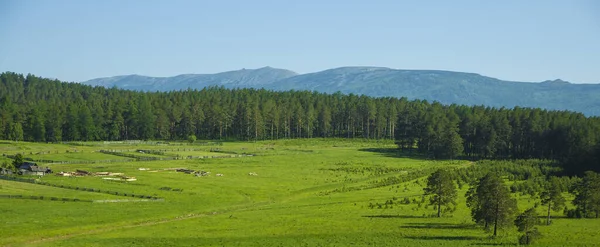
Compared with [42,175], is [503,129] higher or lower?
higher

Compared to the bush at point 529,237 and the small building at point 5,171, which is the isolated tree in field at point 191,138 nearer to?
the small building at point 5,171

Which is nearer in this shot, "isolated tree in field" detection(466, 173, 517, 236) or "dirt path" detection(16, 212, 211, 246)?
"dirt path" detection(16, 212, 211, 246)

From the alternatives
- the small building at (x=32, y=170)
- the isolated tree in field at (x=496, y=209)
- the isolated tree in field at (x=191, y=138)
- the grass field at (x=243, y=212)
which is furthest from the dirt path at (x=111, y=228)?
the isolated tree in field at (x=191, y=138)

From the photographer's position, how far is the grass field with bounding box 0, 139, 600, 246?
51906 millimetres

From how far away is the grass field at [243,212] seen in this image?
51.9 metres

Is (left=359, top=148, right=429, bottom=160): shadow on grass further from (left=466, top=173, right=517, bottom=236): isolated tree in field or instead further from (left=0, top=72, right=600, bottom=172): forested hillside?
(left=466, top=173, right=517, bottom=236): isolated tree in field

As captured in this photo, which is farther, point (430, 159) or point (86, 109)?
point (86, 109)

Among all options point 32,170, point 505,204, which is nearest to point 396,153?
point 32,170

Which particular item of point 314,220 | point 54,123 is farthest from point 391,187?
point 54,123

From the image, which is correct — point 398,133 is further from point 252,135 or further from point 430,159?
point 252,135

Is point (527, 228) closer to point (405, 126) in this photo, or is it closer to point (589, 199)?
point (589, 199)

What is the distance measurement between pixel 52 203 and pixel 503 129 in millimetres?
119618

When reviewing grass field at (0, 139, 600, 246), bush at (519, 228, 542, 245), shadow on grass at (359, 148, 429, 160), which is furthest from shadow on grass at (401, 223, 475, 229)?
shadow on grass at (359, 148, 429, 160)

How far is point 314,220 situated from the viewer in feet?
202
